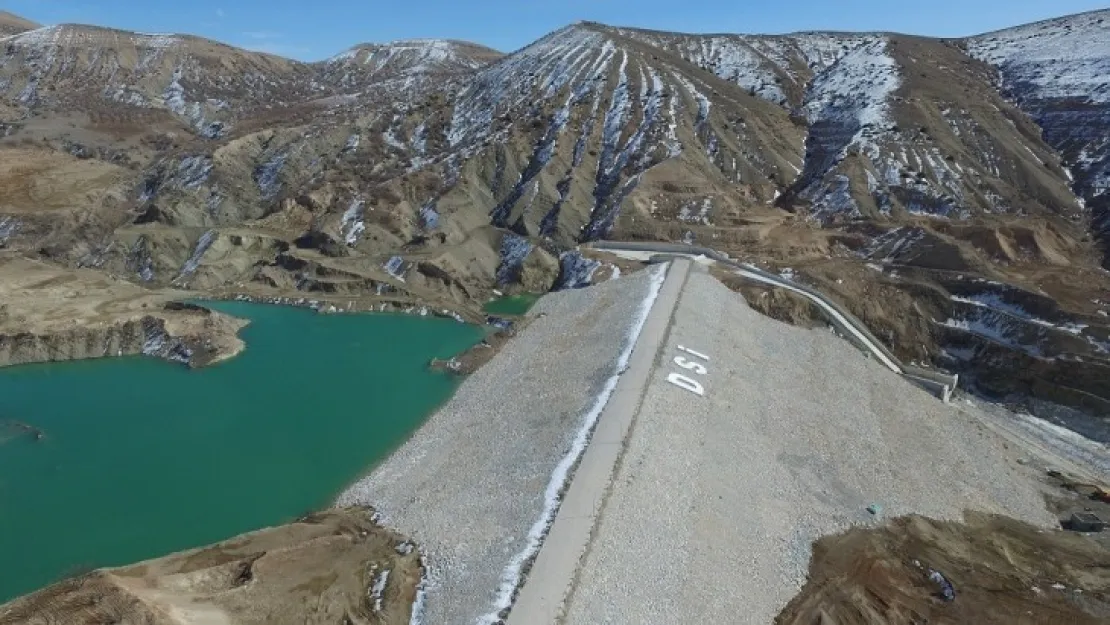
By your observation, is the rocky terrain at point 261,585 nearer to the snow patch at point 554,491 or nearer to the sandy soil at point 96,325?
the snow patch at point 554,491

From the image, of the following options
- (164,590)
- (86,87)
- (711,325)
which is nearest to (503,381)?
(711,325)

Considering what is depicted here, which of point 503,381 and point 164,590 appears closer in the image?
point 164,590

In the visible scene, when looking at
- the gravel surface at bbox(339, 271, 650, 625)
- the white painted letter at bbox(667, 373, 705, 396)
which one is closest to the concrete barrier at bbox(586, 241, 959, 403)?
the gravel surface at bbox(339, 271, 650, 625)

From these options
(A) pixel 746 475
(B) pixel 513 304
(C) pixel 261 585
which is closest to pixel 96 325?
(B) pixel 513 304

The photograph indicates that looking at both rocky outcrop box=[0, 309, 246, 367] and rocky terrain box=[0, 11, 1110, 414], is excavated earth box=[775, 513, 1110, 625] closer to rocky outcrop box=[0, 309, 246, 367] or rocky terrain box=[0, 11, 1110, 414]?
rocky terrain box=[0, 11, 1110, 414]

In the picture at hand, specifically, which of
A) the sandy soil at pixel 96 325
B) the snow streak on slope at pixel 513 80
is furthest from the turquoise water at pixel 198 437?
the snow streak on slope at pixel 513 80

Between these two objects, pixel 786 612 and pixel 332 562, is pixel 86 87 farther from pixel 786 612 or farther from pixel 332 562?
pixel 786 612
